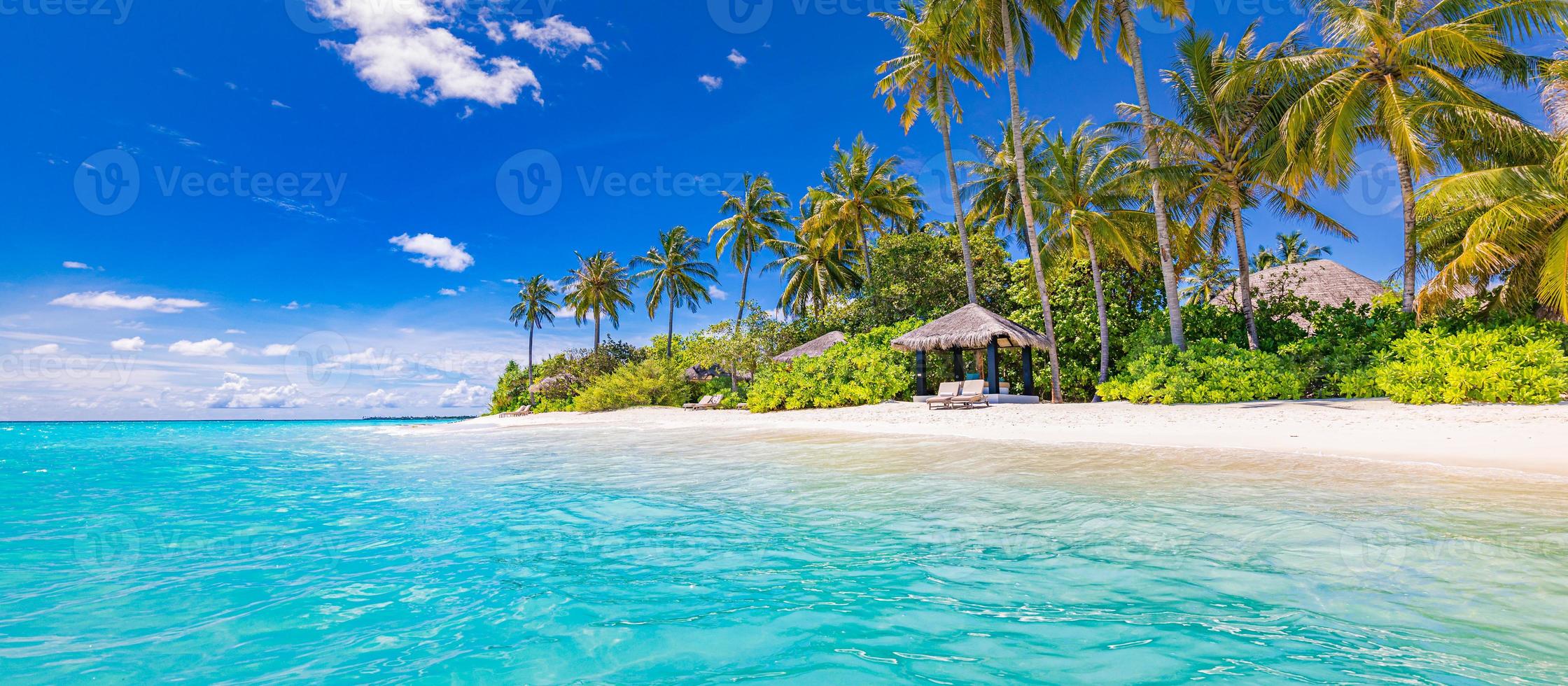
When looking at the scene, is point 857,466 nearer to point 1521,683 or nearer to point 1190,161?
point 1521,683

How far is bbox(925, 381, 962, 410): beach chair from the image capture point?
1695cm

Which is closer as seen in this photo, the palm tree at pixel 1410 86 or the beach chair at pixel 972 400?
the palm tree at pixel 1410 86

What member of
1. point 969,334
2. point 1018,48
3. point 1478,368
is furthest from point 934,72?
point 1478,368

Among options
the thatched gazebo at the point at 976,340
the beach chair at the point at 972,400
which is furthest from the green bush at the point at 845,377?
the beach chair at the point at 972,400

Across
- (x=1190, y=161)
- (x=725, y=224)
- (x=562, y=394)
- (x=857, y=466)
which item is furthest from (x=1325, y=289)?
(x=562, y=394)

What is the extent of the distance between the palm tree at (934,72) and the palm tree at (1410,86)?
8709mm

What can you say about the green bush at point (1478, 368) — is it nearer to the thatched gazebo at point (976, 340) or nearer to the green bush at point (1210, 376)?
the green bush at point (1210, 376)

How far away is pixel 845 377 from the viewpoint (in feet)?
68.9

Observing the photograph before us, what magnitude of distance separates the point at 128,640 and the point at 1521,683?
5.66 m

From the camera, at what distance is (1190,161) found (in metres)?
17.1

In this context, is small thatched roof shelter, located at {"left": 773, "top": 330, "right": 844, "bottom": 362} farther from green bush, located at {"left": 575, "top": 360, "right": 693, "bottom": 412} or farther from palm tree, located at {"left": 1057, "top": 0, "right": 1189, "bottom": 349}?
palm tree, located at {"left": 1057, "top": 0, "right": 1189, "bottom": 349}

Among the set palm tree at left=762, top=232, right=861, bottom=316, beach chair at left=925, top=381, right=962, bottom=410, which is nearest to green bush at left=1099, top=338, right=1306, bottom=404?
beach chair at left=925, top=381, right=962, bottom=410

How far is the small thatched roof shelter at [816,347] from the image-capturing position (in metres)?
24.3

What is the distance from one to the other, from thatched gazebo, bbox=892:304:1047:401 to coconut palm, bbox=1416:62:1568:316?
8.34 metres
